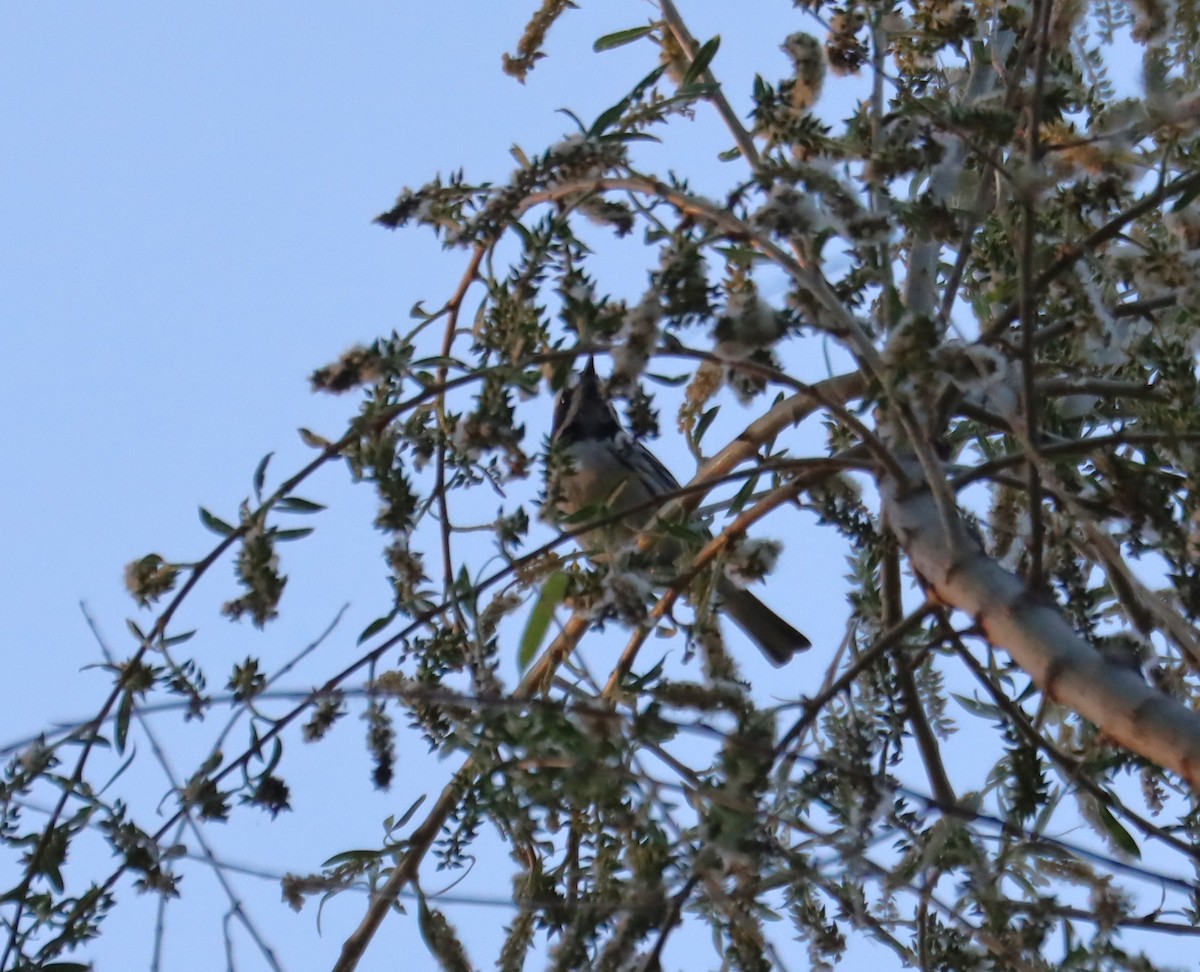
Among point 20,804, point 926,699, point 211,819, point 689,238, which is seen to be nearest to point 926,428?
point 689,238

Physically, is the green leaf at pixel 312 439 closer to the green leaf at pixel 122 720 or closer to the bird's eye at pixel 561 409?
the green leaf at pixel 122 720

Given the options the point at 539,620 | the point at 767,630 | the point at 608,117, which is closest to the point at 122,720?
the point at 539,620

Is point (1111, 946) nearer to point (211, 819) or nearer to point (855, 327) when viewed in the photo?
point (855, 327)

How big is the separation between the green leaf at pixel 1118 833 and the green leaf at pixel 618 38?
1.54 meters

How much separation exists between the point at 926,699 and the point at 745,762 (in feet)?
3.54

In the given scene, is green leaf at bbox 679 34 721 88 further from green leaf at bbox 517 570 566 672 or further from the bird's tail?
the bird's tail

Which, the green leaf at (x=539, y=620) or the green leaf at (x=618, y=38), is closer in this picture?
the green leaf at (x=539, y=620)

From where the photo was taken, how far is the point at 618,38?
8.94ft

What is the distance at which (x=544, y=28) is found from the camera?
255 cm

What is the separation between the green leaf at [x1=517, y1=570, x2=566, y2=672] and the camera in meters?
1.93

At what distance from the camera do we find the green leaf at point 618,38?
8.91ft

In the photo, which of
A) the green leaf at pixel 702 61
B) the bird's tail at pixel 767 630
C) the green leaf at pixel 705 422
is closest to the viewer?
the green leaf at pixel 702 61

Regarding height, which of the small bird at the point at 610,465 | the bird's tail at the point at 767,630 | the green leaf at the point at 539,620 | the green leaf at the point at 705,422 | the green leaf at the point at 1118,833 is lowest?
the green leaf at the point at 1118,833

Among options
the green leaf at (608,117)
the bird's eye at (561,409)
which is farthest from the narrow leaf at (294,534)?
the bird's eye at (561,409)
